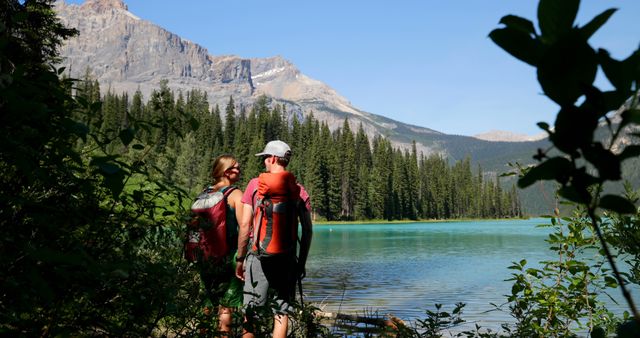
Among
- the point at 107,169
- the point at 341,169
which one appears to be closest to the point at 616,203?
the point at 107,169

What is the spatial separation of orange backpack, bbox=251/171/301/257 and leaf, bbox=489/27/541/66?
4.02 metres

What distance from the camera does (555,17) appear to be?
0.54 metres

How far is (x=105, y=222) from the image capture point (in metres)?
2.27

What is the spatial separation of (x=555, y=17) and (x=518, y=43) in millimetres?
54

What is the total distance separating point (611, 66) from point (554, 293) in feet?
12.5

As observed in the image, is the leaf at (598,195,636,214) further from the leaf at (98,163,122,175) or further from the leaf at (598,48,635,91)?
the leaf at (98,163,122,175)

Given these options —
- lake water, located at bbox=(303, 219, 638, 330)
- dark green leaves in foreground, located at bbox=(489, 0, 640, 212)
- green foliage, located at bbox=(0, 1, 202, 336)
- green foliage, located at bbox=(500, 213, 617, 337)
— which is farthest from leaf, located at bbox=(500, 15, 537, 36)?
lake water, located at bbox=(303, 219, 638, 330)

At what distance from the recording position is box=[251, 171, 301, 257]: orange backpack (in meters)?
4.55

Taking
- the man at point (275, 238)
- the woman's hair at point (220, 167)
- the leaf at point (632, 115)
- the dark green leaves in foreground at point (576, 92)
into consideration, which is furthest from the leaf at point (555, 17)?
the woman's hair at point (220, 167)

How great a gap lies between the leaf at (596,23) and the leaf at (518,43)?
2.1 inches

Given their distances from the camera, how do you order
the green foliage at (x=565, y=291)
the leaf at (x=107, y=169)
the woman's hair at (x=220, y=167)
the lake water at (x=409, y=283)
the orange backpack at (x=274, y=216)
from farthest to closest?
the lake water at (x=409, y=283) < the woman's hair at (x=220, y=167) < the orange backpack at (x=274, y=216) < the green foliage at (x=565, y=291) < the leaf at (x=107, y=169)

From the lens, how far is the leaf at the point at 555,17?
0.52m

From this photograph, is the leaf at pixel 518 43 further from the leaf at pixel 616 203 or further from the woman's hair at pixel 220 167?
the woman's hair at pixel 220 167

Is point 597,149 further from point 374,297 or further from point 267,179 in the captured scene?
point 374,297
